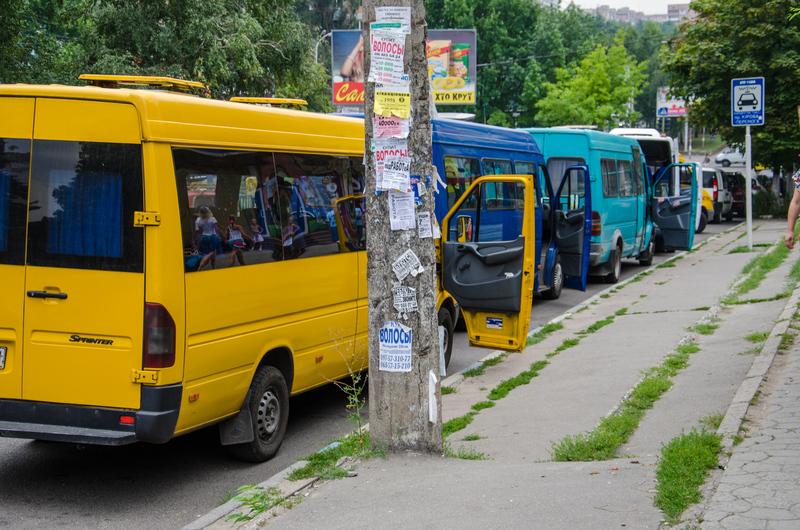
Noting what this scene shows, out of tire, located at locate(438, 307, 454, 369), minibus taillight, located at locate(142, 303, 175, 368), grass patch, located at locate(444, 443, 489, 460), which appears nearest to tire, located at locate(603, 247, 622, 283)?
tire, located at locate(438, 307, 454, 369)

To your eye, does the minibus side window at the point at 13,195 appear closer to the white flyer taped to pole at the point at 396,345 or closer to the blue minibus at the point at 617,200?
the white flyer taped to pole at the point at 396,345

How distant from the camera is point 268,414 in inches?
313

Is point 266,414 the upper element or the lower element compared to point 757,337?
lower

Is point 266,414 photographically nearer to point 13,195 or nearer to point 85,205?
point 85,205

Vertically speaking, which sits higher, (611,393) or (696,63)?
(696,63)

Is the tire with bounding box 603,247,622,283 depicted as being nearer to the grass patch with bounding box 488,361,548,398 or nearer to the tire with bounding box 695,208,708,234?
the grass patch with bounding box 488,361,548,398

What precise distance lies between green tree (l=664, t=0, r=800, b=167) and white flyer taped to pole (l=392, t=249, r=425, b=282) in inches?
1184

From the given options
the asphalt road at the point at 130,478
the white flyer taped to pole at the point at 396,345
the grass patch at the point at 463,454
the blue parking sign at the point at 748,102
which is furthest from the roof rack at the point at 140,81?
the blue parking sign at the point at 748,102

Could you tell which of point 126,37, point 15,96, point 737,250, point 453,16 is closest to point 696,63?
point 737,250

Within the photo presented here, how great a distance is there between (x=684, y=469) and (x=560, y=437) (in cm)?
198

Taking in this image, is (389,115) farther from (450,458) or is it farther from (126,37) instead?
(126,37)

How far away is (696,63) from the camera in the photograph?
37406 millimetres

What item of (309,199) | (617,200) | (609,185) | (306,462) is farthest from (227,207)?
(617,200)

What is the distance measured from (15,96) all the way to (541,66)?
212ft
